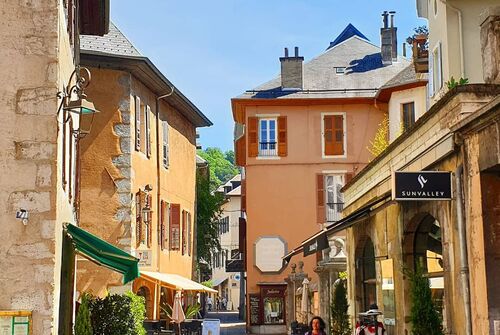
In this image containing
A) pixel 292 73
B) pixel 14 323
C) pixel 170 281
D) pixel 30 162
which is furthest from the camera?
pixel 292 73

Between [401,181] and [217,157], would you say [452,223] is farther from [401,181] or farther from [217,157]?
[217,157]

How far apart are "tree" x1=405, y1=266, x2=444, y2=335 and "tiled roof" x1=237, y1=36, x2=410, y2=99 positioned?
1091 inches

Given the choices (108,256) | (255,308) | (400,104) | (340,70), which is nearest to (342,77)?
(340,70)

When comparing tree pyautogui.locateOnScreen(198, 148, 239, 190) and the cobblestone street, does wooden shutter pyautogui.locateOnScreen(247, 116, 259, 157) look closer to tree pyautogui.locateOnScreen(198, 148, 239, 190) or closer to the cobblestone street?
the cobblestone street

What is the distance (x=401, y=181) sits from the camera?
10.6 m

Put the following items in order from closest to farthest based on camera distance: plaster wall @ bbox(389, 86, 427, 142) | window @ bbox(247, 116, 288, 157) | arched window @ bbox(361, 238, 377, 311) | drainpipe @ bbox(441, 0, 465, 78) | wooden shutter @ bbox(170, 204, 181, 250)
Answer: arched window @ bbox(361, 238, 377, 311) → drainpipe @ bbox(441, 0, 465, 78) → wooden shutter @ bbox(170, 204, 181, 250) → plaster wall @ bbox(389, 86, 427, 142) → window @ bbox(247, 116, 288, 157)

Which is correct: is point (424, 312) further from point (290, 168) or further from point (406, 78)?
point (290, 168)

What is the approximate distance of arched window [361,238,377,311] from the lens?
54.4ft

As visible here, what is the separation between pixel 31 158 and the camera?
10.4m

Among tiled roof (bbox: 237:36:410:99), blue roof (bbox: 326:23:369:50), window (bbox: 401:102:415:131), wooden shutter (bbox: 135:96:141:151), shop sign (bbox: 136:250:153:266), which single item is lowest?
shop sign (bbox: 136:250:153:266)

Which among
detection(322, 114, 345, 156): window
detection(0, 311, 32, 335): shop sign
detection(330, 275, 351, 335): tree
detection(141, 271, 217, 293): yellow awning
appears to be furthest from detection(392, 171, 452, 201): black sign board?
detection(322, 114, 345, 156): window

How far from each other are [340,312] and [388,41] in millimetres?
24937

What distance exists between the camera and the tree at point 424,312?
1091cm

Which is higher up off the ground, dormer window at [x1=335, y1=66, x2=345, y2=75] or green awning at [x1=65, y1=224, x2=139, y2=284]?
dormer window at [x1=335, y1=66, x2=345, y2=75]
